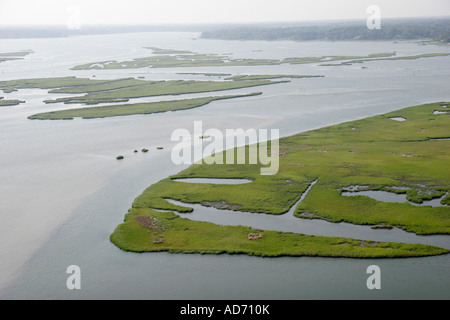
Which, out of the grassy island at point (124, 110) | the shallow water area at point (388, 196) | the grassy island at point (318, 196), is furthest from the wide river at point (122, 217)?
the shallow water area at point (388, 196)

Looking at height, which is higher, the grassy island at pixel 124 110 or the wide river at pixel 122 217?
the grassy island at pixel 124 110

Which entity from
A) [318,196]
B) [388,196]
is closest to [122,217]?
[318,196]

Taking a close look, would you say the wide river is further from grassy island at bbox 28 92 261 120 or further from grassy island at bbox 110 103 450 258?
grassy island at bbox 28 92 261 120

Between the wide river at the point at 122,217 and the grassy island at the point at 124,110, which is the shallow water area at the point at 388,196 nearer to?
the wide river at the point at 122,217

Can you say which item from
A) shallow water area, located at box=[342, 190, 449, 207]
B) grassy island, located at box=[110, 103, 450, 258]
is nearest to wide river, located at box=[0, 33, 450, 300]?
grassy island, located at box=[110, 103, 450, 258]

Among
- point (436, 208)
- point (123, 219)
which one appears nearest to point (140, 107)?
point (123, 219)

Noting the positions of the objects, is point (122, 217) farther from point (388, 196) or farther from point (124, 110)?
point (124, 110)

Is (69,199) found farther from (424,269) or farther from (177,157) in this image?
(424,269)
